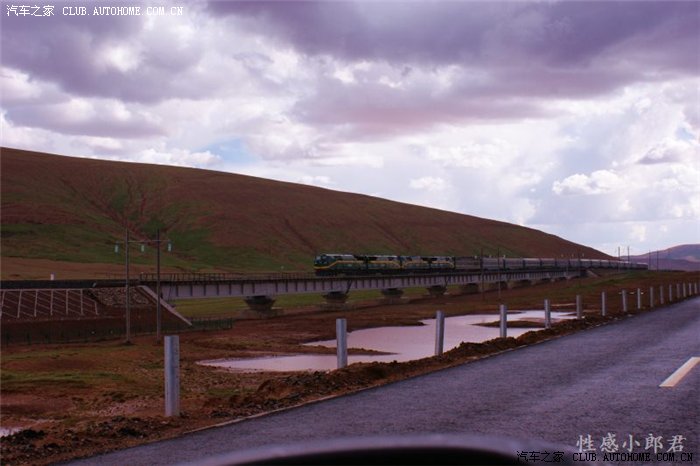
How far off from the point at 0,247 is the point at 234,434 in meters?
138

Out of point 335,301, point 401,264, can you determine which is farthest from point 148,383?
point 401,264

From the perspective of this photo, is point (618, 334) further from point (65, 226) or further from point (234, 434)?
point (65, 226)

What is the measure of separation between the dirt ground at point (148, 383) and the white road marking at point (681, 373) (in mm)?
5394

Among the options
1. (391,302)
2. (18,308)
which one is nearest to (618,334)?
(18,308)

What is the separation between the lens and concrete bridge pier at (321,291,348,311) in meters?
86.6

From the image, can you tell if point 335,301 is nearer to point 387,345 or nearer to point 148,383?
point 387,345

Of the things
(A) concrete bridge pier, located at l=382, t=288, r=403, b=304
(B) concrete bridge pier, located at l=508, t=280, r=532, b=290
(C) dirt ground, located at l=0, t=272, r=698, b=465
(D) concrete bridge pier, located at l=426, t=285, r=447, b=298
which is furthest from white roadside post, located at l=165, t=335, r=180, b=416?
(B) concrete bridge pier, located at l=508, t=280, r=532, b=290

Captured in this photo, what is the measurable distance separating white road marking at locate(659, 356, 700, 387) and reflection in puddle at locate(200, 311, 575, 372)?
18660 mm

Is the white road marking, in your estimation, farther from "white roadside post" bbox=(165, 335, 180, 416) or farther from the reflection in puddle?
the reflection in puddle

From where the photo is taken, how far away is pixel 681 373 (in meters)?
15.4

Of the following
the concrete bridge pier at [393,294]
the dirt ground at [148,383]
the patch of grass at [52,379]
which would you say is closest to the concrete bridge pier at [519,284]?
the concrete bridge pier at [393,294]

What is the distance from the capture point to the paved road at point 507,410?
31.4 ft

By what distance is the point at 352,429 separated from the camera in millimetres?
10188

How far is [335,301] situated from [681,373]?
74.5 meters
